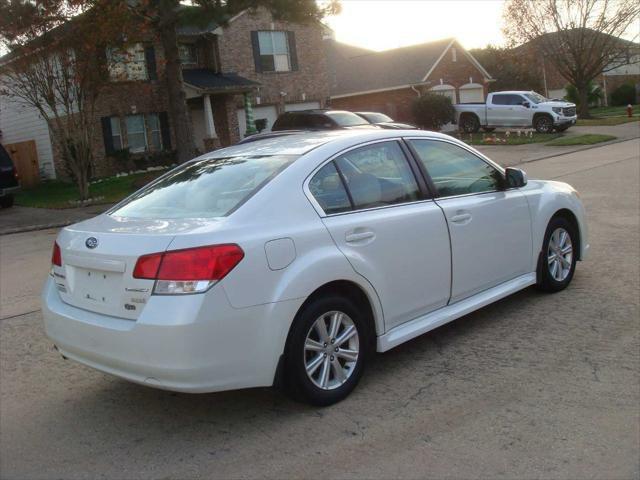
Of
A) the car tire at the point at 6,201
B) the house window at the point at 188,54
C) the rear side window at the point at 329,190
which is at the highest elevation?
the house window at the point at 188,54

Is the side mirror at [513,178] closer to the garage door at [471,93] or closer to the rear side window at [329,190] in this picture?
the rear side window at [329,190]

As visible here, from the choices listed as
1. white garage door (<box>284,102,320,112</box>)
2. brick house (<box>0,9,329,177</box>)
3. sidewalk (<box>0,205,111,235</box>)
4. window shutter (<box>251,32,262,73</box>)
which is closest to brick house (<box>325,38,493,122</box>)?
white garage door (<box>284,102,320,112</box>)

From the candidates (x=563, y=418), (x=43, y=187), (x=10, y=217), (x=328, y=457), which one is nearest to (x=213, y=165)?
(x=328, y=457)

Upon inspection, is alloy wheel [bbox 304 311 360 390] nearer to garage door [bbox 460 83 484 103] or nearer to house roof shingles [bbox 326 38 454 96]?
house roof shingles [bbox 326 38 454 96]

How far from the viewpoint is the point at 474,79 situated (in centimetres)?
3984

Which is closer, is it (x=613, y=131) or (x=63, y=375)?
(x=63, y=375)

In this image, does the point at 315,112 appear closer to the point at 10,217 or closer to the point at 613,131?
the point at 10,217

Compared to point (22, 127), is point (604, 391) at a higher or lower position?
lower

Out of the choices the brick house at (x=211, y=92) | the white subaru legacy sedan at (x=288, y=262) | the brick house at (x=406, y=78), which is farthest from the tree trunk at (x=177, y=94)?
the brick house at (x=406, y=78)

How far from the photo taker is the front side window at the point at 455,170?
16.4 feet

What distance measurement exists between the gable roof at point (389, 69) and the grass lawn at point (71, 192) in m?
16.9

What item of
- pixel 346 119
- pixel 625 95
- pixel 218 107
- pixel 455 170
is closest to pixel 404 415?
pixel 455 170

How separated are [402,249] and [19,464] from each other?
2.58 metres

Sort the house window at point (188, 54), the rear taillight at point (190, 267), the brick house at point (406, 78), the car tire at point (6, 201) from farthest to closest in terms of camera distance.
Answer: the brick house at point (406, 78)
the house window at point (188, 54)
the car tire at point (6, 201)
the rear taillight at point (190, 267)
